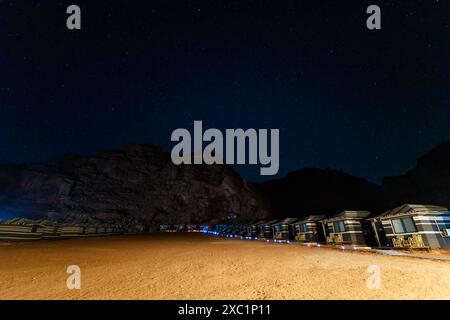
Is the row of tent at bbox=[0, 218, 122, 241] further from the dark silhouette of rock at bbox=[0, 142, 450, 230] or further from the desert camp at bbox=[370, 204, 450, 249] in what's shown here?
the desert camp at bbox=[370, 204, 450, 249]

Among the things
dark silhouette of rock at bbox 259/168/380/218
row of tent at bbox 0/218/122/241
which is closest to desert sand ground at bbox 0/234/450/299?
row of tent at bbox 0/218/122/241

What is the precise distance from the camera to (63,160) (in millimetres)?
94000

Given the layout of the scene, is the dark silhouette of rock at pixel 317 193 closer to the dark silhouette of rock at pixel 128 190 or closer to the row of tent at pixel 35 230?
the dark silhouette of rock at pixel 128 190

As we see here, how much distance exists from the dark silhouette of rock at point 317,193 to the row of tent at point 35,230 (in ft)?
335

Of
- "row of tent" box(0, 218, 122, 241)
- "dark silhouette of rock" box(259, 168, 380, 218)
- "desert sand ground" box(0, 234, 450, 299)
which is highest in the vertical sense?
"desert sand ground" box(0, 234, 450, 299)

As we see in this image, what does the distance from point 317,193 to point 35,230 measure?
14287 cm

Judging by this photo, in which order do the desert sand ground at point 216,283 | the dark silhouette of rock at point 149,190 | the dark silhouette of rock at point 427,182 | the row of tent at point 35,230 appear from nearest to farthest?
the desert sand ground at point 216,283 → the row of tent at point 35,230 → the dark silhouette of rock at point 149,190 → the dark silhouette of rock at point 427,182

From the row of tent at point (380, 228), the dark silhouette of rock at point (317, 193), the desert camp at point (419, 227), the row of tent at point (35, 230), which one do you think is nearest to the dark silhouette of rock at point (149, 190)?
the dark silhouette of rock at point (317, 193)

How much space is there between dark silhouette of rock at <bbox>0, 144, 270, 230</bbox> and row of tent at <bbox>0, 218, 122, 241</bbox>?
→ 32.0m

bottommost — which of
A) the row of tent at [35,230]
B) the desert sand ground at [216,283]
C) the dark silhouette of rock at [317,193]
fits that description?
the dark silhouette of rock at [317,193]

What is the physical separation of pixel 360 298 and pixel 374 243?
27197mm

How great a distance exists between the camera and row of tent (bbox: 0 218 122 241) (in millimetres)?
23875

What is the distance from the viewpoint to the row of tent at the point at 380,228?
2080cm
